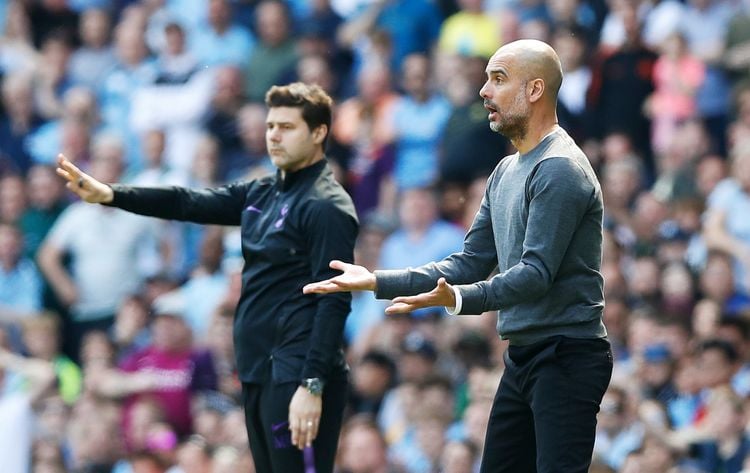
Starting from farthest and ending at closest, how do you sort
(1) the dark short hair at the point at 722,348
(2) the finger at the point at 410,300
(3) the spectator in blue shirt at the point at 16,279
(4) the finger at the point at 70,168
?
(3) the spectator in blue shirt at the point at 16,279
(1) the dark short hair at the point at 722,348
(4) the finger at the point at 70,168
(2) the finger at the point at 410,300

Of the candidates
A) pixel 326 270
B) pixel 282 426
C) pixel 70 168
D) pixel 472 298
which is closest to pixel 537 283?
pixel 472 298

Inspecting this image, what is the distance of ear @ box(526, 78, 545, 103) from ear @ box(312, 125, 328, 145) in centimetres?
135

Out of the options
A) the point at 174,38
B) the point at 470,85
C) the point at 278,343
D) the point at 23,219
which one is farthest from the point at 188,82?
the point at 278,343

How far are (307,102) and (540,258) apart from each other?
172cm

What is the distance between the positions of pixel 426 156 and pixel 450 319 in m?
1.84

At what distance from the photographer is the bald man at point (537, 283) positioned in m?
5.71

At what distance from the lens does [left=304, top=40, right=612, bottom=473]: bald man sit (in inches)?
225

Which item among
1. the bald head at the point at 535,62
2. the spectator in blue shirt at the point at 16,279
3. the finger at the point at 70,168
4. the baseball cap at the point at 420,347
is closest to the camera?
the bald head at the point at 535,62

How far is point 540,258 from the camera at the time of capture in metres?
5.71

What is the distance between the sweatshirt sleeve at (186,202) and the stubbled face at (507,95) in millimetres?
1598

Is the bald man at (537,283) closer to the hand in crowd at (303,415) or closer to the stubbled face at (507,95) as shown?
the stubbled face at (507,95)

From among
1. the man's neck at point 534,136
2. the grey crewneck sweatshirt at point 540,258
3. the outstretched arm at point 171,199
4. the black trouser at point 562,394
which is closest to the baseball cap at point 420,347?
the outstretched arm at point 171,199

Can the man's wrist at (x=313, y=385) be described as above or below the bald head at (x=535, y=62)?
below

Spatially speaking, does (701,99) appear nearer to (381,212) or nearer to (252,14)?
(381,212)
